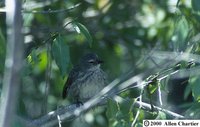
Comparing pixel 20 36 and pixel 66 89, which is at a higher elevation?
pixel 20 36

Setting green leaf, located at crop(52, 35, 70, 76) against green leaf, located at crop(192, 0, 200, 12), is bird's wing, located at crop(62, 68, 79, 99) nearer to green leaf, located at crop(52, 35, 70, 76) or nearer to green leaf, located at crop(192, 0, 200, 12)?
green leaf, located at crop(52, 35, 70, 76)

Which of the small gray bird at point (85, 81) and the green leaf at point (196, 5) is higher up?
the green leaf at point (196, 5)

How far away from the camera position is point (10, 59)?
5.71ft

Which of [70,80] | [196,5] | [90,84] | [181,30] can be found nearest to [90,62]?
[70,80]

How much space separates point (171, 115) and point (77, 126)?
3178 mm

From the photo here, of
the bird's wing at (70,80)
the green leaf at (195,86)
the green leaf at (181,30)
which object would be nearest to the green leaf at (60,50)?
the green leaf at (181,30)

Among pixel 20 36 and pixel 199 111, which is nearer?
pixel 20 36

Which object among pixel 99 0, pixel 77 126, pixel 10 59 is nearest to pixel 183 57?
pixel 10 59

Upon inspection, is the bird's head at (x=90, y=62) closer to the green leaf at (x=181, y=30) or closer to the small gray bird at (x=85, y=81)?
the small gray bird at (x=85, y=81)

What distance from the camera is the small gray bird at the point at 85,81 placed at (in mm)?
6221

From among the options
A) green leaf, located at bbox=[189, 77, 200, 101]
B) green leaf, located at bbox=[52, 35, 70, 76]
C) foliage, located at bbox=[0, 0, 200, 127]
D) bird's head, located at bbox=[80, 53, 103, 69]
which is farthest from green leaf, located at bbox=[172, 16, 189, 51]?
foliage, located at bbox=[0, 0, 200, 127]

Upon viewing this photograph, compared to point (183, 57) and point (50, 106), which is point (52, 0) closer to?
point (50, 106)

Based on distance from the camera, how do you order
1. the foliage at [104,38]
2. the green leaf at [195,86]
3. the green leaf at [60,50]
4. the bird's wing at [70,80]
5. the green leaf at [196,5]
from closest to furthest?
the green leaf at [196,5] → the green leaf at [195,86] → the green leaf at [60,50] → the bird's wing at [70,80] → the foliage at [104,38]

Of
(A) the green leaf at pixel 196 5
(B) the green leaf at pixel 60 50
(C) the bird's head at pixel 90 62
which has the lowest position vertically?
(C) the bird's head at pixel 90 62
